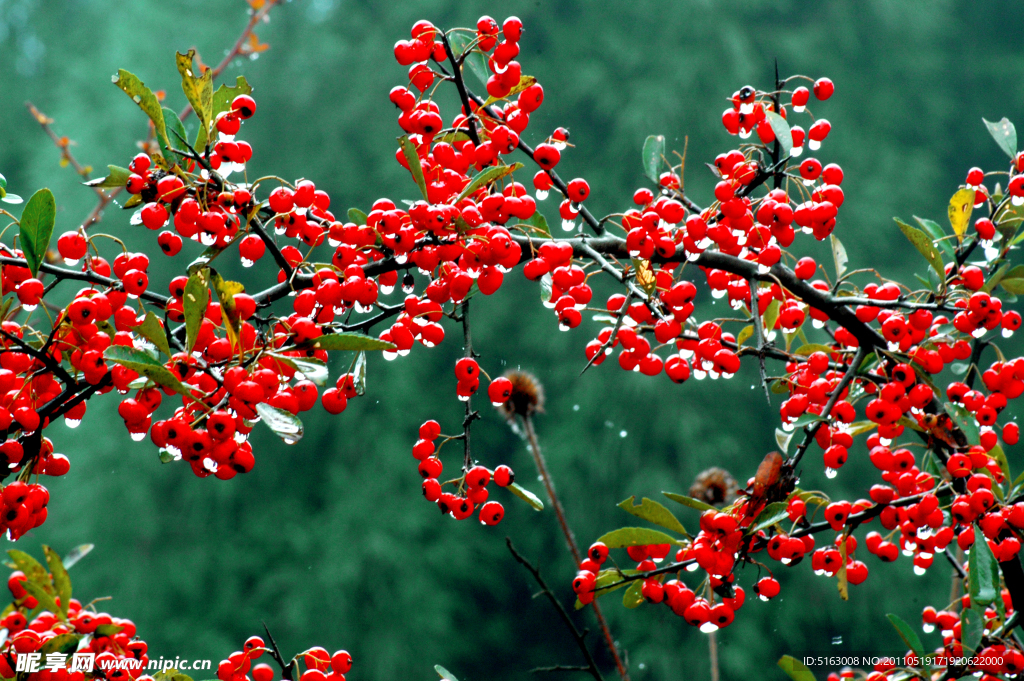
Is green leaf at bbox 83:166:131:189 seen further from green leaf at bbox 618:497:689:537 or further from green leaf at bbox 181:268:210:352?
green leaf at bbox 618:497:689:537

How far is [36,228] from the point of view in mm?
612

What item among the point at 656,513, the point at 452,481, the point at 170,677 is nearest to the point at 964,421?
the point at 656,513

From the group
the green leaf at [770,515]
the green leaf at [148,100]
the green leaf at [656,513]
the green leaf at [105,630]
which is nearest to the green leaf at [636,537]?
the green leaf at [656,513]

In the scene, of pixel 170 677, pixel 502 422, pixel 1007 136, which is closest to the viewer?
pixel 170 677

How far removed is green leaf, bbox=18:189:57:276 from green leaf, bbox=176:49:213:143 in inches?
6.0

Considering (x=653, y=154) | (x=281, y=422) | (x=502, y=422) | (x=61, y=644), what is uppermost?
(x=502, y=422)

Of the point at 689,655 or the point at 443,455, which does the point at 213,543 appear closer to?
the point at 443,455

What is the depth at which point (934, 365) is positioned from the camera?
885mm

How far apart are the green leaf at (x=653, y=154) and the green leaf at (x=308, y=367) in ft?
1.90

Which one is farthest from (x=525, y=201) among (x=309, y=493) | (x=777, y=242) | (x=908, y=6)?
(x=908, y=6)

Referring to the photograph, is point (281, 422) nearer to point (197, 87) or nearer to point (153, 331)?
point (153, 331)

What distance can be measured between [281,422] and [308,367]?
0.05m

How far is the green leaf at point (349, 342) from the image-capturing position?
55 centimetres

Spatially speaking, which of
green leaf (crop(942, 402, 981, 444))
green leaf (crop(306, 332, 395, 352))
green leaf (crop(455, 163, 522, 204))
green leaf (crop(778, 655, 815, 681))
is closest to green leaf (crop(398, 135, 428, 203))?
green leaf (crop(455, 163, 522, 204))
